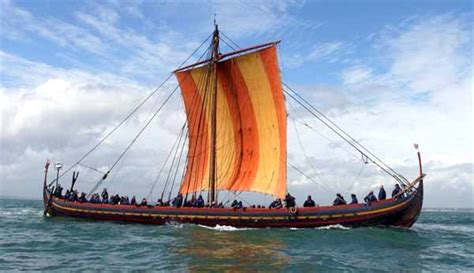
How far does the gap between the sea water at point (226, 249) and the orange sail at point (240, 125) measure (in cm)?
662

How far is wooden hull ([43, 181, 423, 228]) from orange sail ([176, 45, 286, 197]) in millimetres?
3513

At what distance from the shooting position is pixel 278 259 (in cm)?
2336

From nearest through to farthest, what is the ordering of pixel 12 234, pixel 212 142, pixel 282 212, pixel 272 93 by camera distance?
pixel 12 234
pixel 282 212
pixel 272 93
pixel 212 142

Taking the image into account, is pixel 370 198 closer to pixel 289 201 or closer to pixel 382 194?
pixel 382 194

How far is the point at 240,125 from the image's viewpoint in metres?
42.4

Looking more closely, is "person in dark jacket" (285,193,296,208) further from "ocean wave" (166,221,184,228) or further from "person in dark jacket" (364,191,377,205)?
"ocean wave" (166,221,184,228)

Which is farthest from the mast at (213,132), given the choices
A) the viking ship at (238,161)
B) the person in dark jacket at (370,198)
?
the person in dark jacket at (370,198)

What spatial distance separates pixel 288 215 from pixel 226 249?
9.95m

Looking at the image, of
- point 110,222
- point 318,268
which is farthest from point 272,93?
point 318,268

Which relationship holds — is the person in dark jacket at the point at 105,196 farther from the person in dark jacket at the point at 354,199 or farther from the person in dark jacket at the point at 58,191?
the person in dark jacket at the point at 354,199

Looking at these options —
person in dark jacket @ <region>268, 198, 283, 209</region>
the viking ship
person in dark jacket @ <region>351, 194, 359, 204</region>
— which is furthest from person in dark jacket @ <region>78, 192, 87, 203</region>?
person in dark jacket @ <region>351, 194, 359, 204</region>

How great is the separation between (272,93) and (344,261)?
18.7 meters

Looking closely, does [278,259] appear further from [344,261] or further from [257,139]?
[257,139]

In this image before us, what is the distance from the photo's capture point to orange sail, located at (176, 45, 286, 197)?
39.4 m
